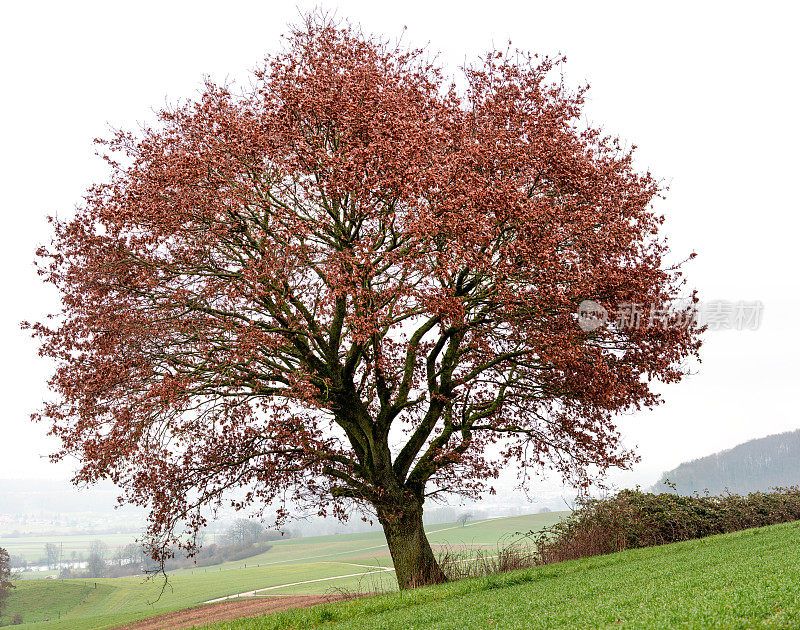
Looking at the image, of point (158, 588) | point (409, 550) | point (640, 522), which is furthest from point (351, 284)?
point (158, 588)

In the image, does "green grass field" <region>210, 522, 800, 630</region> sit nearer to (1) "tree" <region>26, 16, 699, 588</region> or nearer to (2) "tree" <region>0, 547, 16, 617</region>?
(1) "tree" <region>26, 16, 699, 588</region>

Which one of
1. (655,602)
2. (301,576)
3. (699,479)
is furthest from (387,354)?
(699,479)

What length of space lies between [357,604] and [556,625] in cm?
657

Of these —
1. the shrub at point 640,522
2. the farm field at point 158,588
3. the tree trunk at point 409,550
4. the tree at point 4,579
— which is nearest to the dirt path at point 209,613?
the tree trunk at point 409,550

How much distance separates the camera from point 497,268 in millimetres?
14461

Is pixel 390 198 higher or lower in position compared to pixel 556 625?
higher

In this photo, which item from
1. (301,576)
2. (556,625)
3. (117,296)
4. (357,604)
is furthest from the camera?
(301,576)

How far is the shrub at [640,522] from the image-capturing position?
19500 millimetres

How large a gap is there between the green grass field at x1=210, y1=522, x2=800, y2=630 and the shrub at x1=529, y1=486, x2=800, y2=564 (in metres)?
2.58

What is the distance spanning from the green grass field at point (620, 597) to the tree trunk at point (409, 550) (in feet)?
7.68

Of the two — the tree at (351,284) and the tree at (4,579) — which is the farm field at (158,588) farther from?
the tree at (351,284)

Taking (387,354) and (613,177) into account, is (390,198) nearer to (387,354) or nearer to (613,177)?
(387,354)

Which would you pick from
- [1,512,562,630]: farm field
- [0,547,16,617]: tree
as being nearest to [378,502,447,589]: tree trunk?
[1,512,562,630]: farm field

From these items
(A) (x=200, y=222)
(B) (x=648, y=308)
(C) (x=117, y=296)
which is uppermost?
(A) (x=200, y=222)
